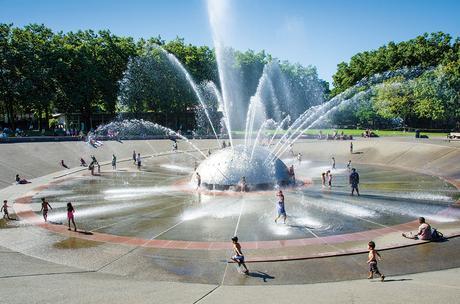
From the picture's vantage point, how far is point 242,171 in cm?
2903

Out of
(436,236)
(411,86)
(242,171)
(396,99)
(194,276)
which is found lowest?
(194,276)

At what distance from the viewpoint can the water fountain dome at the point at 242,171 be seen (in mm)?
28797

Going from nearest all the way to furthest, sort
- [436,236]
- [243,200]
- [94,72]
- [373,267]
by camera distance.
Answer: [373,267] < [436,236] < [243,200] < [94,72]

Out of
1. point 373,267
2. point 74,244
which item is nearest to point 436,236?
point 373,267

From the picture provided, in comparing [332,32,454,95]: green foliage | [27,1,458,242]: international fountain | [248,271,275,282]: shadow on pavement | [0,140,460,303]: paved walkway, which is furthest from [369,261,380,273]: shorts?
[332,32,454,95]: green foliage

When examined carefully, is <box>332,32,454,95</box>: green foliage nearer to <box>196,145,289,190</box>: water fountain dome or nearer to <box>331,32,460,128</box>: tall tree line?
<box>331,32,460,128</box>: tall tree line

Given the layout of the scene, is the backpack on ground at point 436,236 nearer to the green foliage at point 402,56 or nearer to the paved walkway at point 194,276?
the paved walkway at point 194,276

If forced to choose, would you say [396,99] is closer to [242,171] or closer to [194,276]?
[242,171]

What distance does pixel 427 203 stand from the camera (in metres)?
24.0

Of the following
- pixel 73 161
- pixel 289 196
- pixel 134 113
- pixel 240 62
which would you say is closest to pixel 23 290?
pixel 289 196

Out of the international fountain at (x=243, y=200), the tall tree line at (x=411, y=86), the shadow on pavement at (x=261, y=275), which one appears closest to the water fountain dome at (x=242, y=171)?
the international fountain at (x=243, y=200)

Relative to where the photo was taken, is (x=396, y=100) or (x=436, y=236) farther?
(x=396, y=100)

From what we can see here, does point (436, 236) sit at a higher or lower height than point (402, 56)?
lower

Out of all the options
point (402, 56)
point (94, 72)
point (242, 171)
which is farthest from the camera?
point (402, 56)
